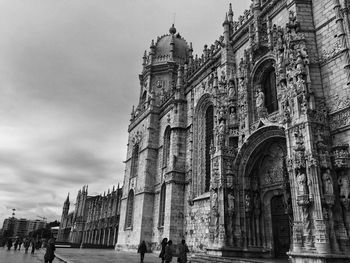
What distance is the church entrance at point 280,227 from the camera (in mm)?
14594

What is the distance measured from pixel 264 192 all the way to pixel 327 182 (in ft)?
18.0

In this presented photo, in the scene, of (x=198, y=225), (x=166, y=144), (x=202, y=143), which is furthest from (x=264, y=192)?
(x=166, y=144)

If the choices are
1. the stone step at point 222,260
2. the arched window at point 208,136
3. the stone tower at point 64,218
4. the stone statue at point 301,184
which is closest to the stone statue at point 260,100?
the stone statue at point 301,184

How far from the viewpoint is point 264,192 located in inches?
633

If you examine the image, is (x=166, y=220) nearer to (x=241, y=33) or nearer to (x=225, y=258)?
(x=225, y=258)

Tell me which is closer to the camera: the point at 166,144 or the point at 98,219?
the point at 166,144

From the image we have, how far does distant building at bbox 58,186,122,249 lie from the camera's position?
4659 centimetres

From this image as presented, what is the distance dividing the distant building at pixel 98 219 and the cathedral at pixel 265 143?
19.7 m

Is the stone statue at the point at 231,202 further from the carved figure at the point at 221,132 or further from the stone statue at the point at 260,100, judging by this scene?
the stone statue at the point at 260,100

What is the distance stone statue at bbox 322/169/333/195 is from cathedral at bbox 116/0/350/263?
34mm

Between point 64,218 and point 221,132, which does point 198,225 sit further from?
point 64,218

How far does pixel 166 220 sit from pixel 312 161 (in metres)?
15.0

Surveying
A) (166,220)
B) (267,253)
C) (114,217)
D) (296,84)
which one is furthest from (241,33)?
(114,217)

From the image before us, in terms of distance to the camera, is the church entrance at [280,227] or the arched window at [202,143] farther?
the arched window at [202,143]
